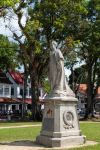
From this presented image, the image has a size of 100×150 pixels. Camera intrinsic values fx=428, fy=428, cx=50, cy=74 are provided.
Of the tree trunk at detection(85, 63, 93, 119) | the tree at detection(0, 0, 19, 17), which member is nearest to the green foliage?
the tree at detection(0, 0, 19, 17)

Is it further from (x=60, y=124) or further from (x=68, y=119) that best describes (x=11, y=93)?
(x=60, y=124)

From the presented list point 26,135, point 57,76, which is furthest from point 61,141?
point 26,135

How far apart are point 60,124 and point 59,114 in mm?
410

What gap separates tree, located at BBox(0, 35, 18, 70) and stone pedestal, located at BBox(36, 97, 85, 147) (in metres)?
37.6

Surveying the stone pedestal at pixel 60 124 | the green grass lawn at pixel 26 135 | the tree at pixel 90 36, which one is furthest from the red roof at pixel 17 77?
the stone pedestal at pixel 60 124

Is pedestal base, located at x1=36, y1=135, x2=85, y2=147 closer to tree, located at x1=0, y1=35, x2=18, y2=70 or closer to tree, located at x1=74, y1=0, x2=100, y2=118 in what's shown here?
tree, located at x1=74, y1=0, x2=100, y2=118

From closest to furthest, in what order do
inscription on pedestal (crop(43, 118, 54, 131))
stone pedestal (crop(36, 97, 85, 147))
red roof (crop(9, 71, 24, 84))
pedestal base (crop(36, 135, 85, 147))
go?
pedestal base (crop(36, 135, 85, 147)) < stone pedestal (crop(36, 97, 85, 147)) < inscription on pedestal (crop(43, 118, 54, 131)) < red roof (crop(9, 71, 24, 84))

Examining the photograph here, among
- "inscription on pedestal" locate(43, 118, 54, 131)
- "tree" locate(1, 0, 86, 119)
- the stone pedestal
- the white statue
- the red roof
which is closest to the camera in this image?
the stone pedestal

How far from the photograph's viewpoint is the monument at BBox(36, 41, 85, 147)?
17361mm

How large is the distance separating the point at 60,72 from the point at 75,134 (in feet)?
8.77

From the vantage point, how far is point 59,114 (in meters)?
17.6

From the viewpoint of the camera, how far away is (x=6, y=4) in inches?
1132

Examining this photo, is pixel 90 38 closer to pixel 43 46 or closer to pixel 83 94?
pixel 43 46

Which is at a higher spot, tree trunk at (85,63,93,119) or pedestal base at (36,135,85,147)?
tree trunk at (85,63,93,119)
